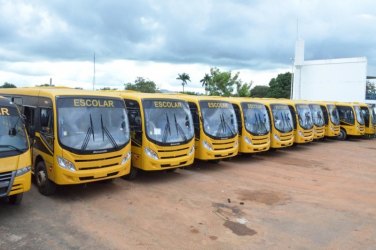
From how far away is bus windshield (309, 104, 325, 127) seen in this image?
18.6m

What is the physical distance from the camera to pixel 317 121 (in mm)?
18797

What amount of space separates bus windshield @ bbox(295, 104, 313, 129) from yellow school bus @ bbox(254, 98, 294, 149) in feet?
3.91

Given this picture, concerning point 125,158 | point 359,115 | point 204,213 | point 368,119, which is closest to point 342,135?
point 359,115

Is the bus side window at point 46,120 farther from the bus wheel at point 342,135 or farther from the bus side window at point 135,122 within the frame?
the bus wheel at point 342,135

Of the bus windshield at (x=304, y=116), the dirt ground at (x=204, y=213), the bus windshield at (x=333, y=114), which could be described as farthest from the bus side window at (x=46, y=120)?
the bus windshield at (x=333, y=114)

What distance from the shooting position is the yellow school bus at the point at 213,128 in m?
11.3

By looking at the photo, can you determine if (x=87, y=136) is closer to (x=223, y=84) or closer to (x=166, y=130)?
(x=166, y=130)

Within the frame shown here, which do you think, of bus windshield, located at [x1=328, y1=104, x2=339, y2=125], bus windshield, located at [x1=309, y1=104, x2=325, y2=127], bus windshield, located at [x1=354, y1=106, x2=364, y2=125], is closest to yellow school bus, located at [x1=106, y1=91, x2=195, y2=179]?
bus windshield, located at [x1=309, y1=104, x2=325, y2=127]

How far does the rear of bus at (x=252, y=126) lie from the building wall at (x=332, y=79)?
26186 mm

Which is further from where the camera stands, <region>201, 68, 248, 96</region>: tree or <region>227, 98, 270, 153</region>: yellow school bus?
<region>201, 68, 248, 96</region>: tree

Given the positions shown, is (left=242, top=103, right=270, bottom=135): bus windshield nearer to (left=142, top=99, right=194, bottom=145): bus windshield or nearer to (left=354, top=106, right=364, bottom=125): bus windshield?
(left=142, top=99, right=194, bottom=145): bus windshield

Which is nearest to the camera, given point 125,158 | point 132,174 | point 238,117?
point 125,158

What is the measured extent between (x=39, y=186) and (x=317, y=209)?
246 inches

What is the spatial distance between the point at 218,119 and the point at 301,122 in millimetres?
6477
